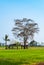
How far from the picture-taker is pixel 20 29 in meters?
65.4

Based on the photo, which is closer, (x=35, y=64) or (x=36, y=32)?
(x=35, y=64)

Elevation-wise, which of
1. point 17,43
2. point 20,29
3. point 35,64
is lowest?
point 35,64

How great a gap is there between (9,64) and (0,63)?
860mm

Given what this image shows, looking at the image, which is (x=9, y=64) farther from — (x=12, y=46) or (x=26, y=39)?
(x=26, y=39)

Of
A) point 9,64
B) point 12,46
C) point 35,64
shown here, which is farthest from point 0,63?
point 12,46

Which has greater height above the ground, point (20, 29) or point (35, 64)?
point (20, 29)

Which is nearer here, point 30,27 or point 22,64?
point 22,64

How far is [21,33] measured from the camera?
65125mm

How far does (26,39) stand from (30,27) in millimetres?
3826

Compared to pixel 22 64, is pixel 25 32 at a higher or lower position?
higher

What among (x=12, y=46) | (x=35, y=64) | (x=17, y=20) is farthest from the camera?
(x=17, y=20)

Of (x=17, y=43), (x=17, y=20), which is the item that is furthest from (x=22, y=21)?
(x=17, y=43)

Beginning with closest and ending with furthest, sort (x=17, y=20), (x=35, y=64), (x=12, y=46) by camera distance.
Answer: (x=35, y=64) → (x=12, y=46) → (x=17, y=20)

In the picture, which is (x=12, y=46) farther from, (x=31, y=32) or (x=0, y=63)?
(x=0, y=63)
